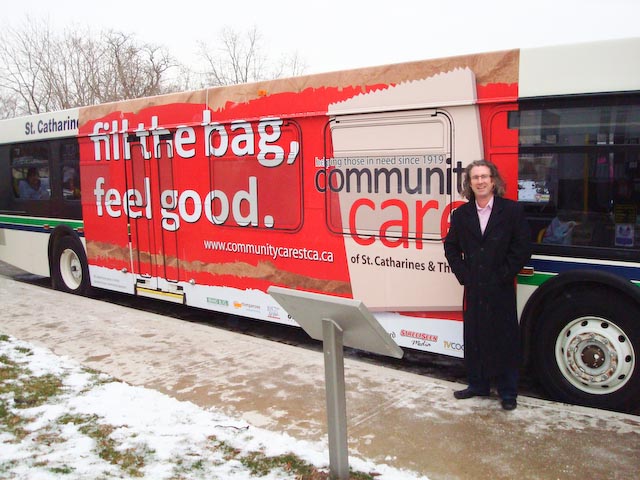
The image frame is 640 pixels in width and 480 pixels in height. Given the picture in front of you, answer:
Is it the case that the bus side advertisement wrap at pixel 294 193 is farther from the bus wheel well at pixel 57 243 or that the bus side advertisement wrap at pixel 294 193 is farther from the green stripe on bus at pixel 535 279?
the bus wheel well at pixel 57 243

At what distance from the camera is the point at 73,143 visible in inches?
337

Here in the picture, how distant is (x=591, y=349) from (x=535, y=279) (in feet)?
2.08

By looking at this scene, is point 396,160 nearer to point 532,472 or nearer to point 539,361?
point 539,361

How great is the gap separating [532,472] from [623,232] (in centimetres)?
186

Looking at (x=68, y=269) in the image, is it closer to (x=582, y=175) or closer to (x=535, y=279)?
(x=535, y=279)

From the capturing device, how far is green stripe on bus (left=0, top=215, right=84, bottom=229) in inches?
347

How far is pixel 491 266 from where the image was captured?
418 cm

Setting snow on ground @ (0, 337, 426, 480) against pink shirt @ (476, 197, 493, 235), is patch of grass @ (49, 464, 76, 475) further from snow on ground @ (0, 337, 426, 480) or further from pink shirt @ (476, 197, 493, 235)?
pink shirt @ (476, 197, 493, 235)

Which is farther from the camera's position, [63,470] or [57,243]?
[57,243]

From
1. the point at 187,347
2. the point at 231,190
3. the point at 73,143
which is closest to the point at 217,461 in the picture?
the point at 187,347

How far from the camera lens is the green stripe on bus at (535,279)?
4.51 meters

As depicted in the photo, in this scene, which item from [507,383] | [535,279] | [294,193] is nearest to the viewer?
[507,383]

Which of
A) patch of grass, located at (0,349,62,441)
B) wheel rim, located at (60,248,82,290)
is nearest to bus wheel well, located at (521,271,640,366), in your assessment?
patch of grass, located at (0,349,62,441)

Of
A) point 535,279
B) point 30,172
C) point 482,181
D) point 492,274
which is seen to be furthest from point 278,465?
point 30,172
